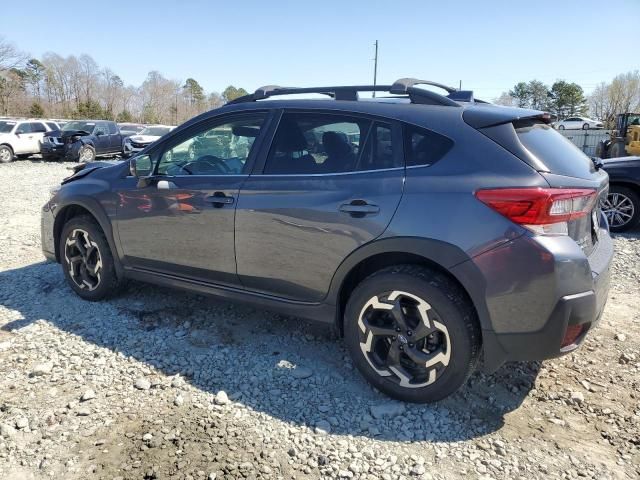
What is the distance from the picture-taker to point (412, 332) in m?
2.75

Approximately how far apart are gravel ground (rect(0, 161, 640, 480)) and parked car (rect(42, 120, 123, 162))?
18474 mm

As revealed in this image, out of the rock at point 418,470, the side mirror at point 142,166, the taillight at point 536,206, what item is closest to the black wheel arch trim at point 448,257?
the taillight at point 536,206

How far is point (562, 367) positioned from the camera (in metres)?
3.32

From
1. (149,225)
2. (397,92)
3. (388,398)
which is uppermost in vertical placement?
(397,92)

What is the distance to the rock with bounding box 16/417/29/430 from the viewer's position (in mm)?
2658

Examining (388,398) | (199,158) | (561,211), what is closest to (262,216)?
(199,158)

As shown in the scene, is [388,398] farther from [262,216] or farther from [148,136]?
[148,136]

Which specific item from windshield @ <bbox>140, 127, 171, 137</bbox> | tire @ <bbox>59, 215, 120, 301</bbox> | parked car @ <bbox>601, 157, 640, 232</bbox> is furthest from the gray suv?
windshield @ <bbox>140, 127, 171, 137</bbox>

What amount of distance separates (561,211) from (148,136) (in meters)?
21.6

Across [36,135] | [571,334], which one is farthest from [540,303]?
→ [36,135]

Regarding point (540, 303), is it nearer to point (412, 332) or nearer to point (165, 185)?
point (412, 332)

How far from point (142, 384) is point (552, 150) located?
113 inches

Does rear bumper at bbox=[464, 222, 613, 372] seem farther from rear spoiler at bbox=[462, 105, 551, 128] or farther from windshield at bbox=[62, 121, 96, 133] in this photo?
windshield at bbox=[62, 121, 96, 133]

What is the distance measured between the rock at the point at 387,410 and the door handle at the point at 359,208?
113 cm
